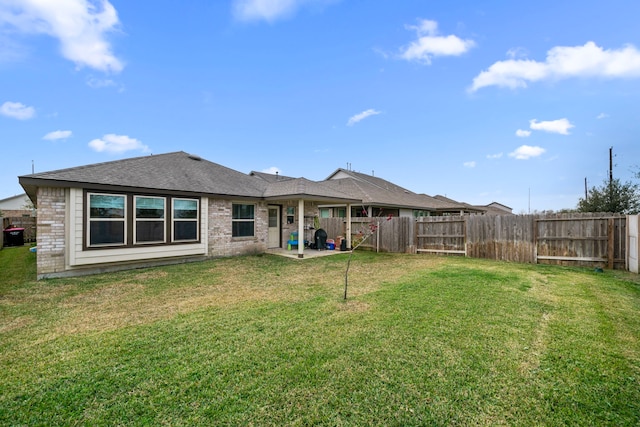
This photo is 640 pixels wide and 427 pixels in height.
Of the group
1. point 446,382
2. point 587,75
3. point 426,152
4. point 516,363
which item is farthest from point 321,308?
point 426,152

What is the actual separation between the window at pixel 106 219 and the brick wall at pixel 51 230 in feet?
2.05

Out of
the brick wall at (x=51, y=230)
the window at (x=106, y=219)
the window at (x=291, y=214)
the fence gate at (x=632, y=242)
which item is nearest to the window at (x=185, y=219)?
the window at (x=106, y=219)

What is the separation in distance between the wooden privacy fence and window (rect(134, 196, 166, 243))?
8799mm

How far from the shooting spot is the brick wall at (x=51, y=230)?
290 inches

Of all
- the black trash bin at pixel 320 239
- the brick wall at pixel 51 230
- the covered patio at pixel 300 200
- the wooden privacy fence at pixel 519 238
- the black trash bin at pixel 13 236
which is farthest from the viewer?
the black trash bin at pixel 13 236

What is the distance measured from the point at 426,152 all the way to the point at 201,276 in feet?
54.1

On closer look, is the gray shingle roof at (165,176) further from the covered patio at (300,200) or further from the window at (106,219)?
the covered patio at (300,200)

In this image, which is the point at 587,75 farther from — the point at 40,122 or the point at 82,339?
the point at 40,122

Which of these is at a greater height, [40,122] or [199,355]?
[40,122]

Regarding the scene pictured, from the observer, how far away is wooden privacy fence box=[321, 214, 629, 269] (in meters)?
8.65

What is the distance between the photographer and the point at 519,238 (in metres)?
10.1

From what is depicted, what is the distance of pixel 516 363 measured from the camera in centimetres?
302

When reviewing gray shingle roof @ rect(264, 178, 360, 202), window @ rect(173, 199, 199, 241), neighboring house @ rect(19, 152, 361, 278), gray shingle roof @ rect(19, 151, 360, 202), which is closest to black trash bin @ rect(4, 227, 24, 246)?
gray shingle roof @ rect(19, 151, 360, 202)

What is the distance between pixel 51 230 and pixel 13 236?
15270mm
